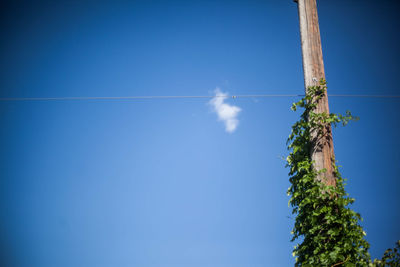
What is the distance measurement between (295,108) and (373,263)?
1.97 meters

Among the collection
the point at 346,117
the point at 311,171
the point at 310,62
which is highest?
the point at 310,62

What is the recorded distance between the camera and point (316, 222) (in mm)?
2391

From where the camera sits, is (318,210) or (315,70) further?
(315,70)

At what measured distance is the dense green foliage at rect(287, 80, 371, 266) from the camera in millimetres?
2227

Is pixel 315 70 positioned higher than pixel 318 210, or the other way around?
pixel 315 70

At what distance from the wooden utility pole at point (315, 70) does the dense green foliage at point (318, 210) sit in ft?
0.22

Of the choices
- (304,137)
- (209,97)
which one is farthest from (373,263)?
(209,97)

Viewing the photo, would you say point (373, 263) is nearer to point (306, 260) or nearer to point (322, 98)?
point (306, 260)

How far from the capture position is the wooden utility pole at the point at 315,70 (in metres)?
2.50

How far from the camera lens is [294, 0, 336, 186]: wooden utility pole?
2496 millimetres

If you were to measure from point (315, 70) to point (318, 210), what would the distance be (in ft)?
5.97

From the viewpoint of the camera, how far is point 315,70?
2.78 meters

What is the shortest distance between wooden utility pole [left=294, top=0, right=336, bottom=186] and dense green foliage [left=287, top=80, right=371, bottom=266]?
67 mm

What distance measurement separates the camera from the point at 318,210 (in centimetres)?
236
